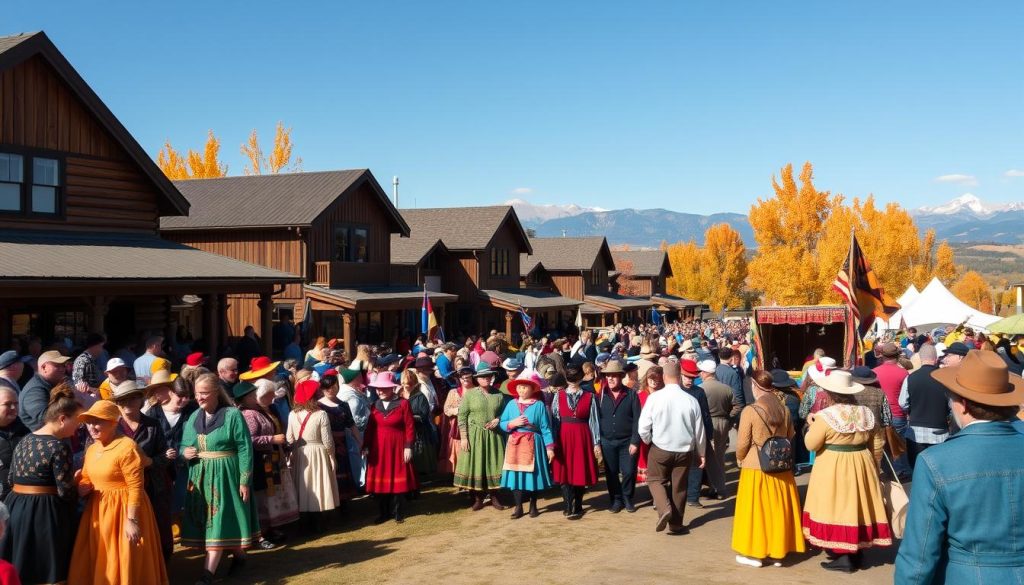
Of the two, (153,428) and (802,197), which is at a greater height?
(802,197)

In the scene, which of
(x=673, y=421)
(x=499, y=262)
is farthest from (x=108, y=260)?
(x=499, y=262)

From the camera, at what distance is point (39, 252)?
15367mm

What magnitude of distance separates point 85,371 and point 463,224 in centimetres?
2922

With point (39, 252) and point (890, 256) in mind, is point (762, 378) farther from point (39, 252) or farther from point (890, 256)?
point (890, 256)

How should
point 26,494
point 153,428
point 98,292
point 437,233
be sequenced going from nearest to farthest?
point 26,494 < point 153,428 < point 98,292 < point 437,233

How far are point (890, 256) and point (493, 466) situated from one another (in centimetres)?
5335

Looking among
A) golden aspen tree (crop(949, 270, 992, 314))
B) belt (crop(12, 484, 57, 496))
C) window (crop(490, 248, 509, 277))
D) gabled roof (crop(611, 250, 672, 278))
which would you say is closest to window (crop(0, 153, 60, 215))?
belt (crop(12, 484, 57, 496))

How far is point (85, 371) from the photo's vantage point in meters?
10.0

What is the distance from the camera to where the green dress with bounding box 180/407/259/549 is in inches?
297

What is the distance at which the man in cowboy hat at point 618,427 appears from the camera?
10.3 meters

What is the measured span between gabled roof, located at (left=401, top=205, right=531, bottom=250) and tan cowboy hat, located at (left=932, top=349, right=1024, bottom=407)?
108 feet

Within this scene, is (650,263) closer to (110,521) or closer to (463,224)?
(463,224)

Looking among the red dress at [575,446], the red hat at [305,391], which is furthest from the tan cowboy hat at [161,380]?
the red dress at [575,446]

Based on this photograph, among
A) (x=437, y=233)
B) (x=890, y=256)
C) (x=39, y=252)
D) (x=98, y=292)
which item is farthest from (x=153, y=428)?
(x=890, y=256)
